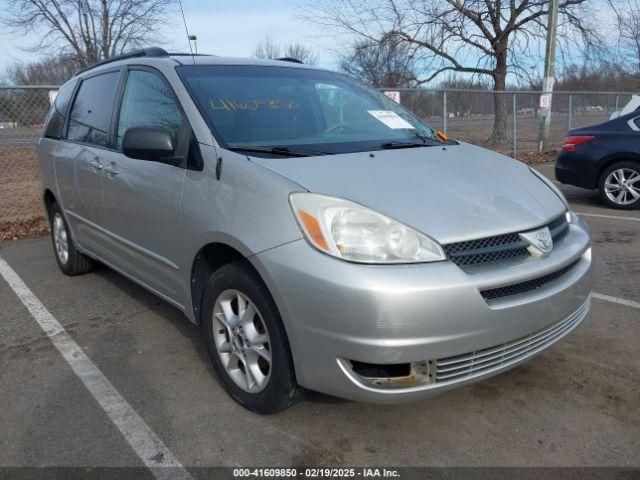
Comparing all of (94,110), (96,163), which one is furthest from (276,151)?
(94,110)

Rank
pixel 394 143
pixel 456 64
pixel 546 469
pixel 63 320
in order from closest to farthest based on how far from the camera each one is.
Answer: pixel 546 469 → pixel 394 143 → pixel 63 320 → pixel 456 64

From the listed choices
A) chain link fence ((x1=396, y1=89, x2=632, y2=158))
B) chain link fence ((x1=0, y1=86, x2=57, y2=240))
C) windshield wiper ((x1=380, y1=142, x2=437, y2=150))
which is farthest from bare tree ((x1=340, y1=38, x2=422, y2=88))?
windshield wiper ((x1=380, y1=142, x2=437, y2=150))

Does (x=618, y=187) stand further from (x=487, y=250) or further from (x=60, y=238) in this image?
(x=60, y=238)

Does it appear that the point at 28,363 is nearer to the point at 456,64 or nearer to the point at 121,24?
the point at 456,64

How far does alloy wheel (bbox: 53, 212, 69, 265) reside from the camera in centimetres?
493

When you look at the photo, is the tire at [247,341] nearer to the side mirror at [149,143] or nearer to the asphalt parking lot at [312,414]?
the asphalt parking lot at [312,414]

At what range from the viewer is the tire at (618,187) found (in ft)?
24.0

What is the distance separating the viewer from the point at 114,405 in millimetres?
2814

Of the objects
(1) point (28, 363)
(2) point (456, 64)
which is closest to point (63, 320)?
(1) point (28, 363)

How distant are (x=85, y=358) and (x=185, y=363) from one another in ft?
2.15

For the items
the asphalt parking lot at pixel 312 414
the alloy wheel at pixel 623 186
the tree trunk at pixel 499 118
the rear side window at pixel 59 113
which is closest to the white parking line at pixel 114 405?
Answer: the asphalt parking lot at pixel 312 414

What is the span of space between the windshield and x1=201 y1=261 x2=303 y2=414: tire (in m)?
0.75

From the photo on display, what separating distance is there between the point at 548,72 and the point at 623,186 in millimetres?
8129

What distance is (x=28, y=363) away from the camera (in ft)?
10.9
